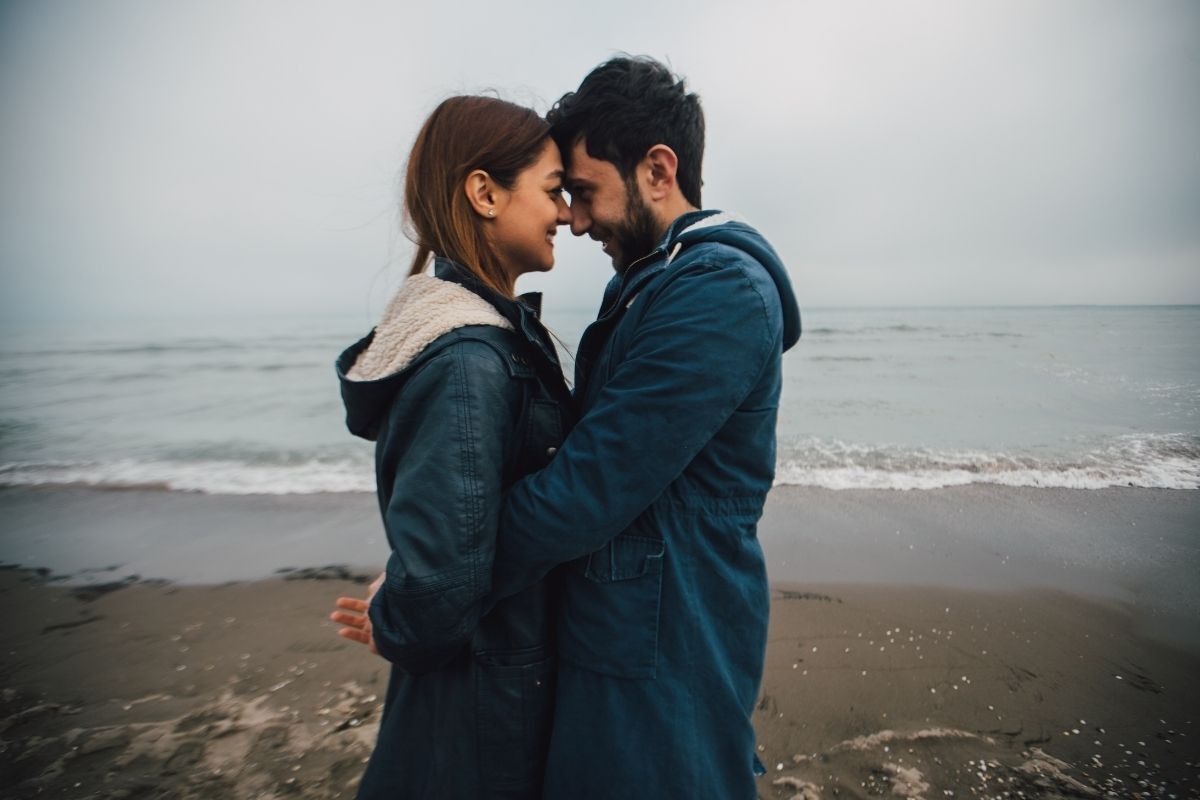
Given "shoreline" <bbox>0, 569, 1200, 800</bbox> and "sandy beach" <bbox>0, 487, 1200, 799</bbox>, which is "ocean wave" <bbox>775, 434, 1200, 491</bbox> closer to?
"sandy beach" <bbox>0, 487, 1200, 799</bbox>

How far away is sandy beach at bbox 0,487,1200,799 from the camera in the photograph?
296 cm

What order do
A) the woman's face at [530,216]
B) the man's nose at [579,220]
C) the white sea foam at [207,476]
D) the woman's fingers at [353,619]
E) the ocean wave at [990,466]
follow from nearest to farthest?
the woman's fingers at [353,619] < the woman's face at [530,216] < the man's nose at [579,220] < the ocean wave at [990,466] < the white sea foam at [207,476]

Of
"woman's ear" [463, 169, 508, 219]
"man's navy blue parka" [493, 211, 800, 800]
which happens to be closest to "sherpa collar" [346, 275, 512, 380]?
"woman's ear" [463, 169, 508, 219]

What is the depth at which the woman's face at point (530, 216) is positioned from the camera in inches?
64.6

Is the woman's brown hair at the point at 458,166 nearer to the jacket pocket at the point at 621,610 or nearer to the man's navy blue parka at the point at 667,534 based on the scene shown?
the man's navy blue parka at the point at 667,534

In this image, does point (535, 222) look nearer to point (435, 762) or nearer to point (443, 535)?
point (443, 535)

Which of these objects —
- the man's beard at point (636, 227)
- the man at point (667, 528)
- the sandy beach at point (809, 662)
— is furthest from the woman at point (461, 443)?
the sandy beach at point (809, 662)

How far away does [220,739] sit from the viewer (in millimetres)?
3199

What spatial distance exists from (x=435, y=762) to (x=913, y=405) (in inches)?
554

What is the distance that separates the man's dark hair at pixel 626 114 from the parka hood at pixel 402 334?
71cm

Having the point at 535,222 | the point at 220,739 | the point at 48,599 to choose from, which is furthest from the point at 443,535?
the point at 48,599

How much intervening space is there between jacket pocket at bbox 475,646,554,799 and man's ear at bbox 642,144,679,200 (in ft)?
4.68

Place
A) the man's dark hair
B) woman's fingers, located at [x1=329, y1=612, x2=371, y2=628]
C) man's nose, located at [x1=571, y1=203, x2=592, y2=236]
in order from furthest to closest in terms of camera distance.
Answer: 1. man's nose, located at [x1=571, y1=203, x2=592, y2=236]
2. the man's dark hair
3. woman's fingers, located at [x1=329, y1=612, x2=371, y2=628]

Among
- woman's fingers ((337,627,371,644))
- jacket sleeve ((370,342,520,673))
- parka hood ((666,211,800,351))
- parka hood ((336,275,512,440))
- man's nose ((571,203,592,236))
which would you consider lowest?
woman's fingers ((337,627,371,644))
